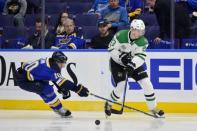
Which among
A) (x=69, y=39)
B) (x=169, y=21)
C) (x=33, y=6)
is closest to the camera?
(x=169, y=21)

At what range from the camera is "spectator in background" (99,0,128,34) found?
1020 cm

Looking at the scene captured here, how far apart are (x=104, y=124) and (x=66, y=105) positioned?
1.95m

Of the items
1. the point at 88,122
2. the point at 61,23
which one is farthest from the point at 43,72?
the point at 61,23

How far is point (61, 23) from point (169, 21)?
5.73ft

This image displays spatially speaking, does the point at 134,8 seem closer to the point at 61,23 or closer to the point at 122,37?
the point at 61,23

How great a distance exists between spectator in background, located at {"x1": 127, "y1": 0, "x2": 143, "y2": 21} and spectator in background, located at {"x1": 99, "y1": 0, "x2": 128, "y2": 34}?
0.96 feet

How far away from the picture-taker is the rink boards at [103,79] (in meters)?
9.88

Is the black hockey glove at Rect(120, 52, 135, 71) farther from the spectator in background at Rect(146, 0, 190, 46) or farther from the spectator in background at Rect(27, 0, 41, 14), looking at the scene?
the spectator in background at Rect(27, 0, 41, 14)

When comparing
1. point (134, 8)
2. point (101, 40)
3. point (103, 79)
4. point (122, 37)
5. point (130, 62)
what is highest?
point (134, 8)

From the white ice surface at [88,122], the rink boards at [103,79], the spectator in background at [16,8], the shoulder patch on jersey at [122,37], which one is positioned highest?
the spectator in background at [16,8]

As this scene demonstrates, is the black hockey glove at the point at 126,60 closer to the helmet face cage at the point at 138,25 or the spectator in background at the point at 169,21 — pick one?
the helmet face cage at the point at 138,25

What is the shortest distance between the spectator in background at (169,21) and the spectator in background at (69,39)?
1215 mm

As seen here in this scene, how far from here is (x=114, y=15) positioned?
33.9ft

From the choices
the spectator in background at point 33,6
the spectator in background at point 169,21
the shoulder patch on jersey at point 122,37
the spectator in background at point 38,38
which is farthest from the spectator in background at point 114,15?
the spectator in background at point 33,6
